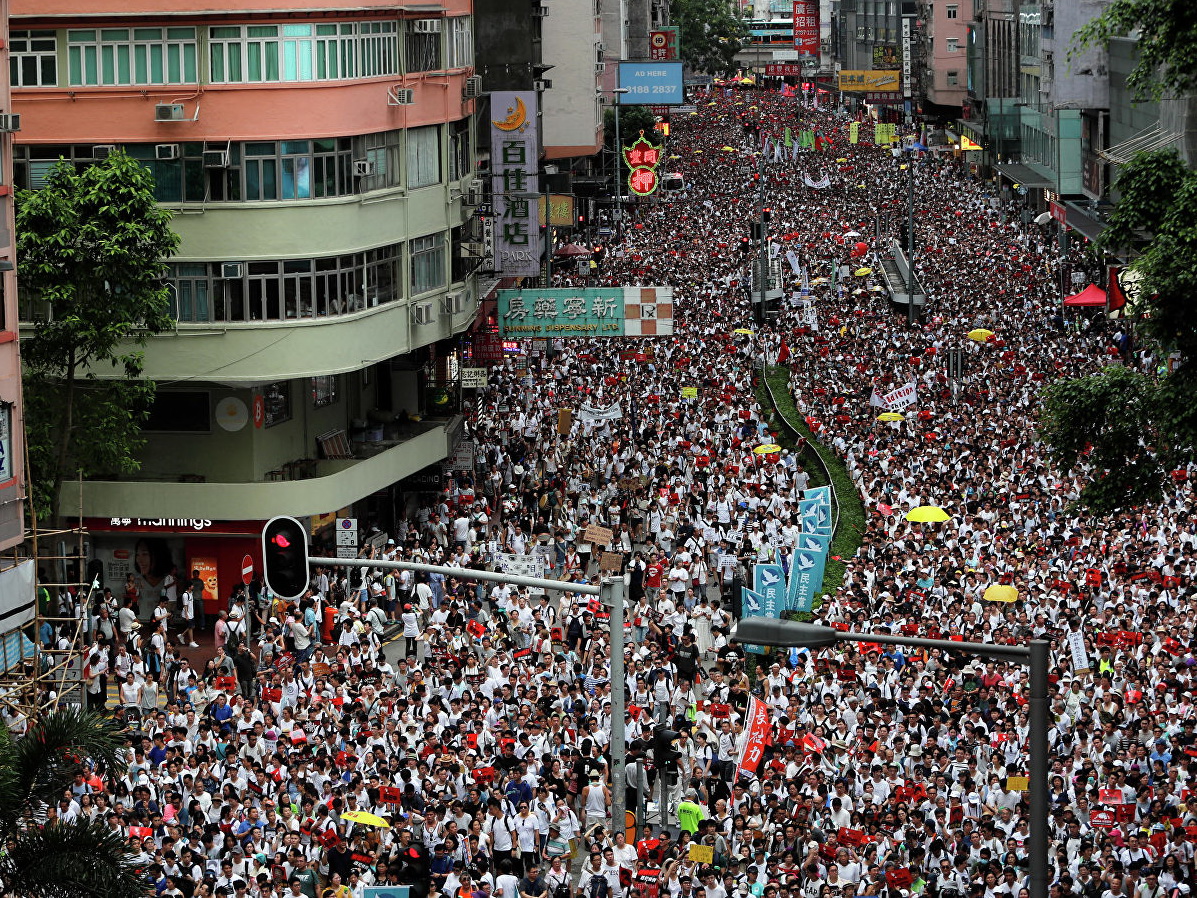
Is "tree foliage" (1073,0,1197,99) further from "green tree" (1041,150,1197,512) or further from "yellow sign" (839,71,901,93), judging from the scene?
"yellow sign" (839,71,901,93)

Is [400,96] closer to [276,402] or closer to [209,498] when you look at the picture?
[276,402]

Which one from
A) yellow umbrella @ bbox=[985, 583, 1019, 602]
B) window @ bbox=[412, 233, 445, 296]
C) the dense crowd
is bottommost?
the dense crowd

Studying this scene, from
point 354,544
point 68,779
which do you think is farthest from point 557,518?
point 68,779

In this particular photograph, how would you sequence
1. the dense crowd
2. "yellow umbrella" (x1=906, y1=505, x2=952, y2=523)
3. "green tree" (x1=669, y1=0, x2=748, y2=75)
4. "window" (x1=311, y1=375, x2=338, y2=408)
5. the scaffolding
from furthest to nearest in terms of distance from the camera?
"green tree" (x1=669, y1=0, x2=748, y2=75) < "window" (x1=311, y1=375, x2=338, y2=408) < "yellow umbrella" (x1=906, y1=505, x2=952, y2=523) < the scaffolding < the dense crowd

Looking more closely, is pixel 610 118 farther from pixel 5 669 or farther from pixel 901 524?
pixel 5 669

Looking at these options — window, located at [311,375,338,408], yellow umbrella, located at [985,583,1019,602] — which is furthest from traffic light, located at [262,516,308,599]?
window, located at [311,375,338,408]

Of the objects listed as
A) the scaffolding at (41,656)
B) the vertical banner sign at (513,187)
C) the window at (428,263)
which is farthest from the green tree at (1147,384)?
the vertical banner sign at (513,187)
